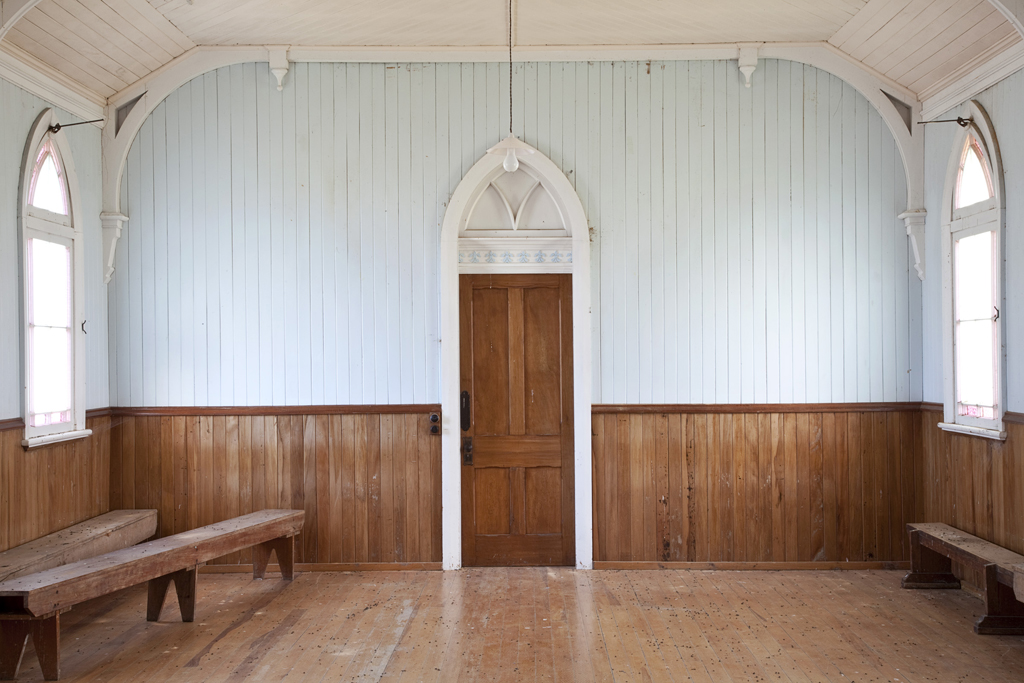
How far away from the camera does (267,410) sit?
532 cm

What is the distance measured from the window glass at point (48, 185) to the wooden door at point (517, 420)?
2.63m

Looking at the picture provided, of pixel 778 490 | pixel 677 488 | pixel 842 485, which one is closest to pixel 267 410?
pixel 677 488

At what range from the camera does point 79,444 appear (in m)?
4.93

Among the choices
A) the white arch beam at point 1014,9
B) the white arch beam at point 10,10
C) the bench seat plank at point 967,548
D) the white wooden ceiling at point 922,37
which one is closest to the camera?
the white arch beam at point 1014,9

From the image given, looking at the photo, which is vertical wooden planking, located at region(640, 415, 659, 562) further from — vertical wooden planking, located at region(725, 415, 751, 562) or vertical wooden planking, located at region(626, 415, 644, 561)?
vertical wooden planking, located at region(725, 415, 751, 562)

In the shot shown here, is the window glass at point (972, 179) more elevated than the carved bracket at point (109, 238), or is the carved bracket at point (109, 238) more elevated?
the window glass at point (972, 179)

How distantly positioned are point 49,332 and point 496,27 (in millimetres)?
3434

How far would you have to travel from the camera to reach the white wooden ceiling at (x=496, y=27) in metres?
4.32

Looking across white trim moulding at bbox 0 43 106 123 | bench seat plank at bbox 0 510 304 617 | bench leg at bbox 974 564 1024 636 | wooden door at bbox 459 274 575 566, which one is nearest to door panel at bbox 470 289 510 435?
wooden door at bbox 459 274 575 566

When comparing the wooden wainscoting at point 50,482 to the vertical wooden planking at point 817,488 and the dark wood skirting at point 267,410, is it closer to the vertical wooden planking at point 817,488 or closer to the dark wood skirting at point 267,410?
the dark wood skirting at point 267,410

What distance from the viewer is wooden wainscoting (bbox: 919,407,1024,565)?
4.27 meters

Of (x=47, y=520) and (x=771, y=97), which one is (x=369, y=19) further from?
(x=47, y=520)

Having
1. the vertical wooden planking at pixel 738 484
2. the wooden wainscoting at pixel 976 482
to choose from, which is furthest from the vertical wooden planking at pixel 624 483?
the wooden wainscoting at pixel 976 482

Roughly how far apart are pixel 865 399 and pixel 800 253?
112cm
